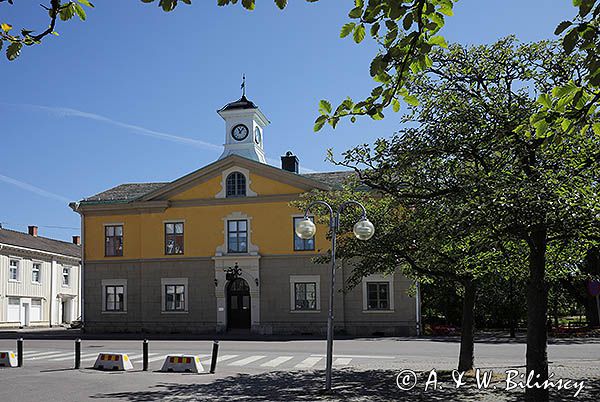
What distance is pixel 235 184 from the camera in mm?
38281

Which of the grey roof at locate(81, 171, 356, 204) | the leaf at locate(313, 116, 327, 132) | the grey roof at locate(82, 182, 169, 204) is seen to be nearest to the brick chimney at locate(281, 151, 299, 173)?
the grey roof at locate(81, 171, 356, 204)

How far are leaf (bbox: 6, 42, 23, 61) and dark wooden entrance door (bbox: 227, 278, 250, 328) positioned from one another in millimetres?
33391

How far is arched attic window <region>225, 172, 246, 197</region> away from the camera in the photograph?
3812cm

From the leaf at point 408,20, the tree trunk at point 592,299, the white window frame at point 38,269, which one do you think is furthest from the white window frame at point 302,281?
the leaf at point 408,20

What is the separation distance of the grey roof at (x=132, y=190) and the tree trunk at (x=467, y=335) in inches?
834

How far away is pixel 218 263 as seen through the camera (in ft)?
123

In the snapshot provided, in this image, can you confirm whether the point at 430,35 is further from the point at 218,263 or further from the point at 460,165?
the point at 218,263

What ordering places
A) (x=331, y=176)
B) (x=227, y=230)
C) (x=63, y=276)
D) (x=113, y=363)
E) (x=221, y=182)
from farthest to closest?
1. (x=63, y=276)
2. (x=331, y=176)
3. (x=221, y=182)
4. (x=227, y=230)
5. (x=113, y=363)

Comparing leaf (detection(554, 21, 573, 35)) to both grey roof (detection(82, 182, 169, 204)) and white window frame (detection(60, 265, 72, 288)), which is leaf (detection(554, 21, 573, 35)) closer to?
grey roof (detection(82, 182, 169, 204))

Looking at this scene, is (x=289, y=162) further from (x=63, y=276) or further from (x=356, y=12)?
(x=356, y=12)

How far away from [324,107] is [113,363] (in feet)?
49.4

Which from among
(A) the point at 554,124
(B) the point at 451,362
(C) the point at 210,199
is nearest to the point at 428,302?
(C) the point at 210,199

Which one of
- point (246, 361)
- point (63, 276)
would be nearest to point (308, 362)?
point (246, 361)

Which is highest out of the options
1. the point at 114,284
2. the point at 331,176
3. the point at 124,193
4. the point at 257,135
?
the point at 257,135
